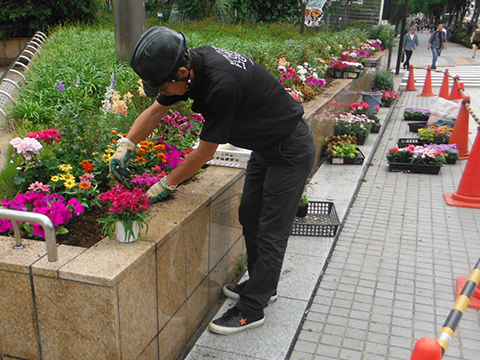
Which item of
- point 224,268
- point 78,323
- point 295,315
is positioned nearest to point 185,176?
point 78,323

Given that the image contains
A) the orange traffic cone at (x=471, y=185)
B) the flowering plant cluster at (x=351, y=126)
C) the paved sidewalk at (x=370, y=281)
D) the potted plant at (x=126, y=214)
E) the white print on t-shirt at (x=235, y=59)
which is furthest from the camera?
the flowering plant cluster at (x=351, y=126)

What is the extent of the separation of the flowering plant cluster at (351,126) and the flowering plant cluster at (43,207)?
6.01 meters

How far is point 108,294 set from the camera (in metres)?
2.05

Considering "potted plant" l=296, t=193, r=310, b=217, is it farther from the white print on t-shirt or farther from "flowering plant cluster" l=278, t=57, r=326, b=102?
the white print on t-shirt

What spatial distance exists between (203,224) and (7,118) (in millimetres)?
3306

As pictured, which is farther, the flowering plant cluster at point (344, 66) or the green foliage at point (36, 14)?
the green foliage at point (36, 14)

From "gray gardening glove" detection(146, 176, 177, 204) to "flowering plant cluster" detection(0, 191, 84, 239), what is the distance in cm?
41

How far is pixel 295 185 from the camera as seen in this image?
2.93 metres

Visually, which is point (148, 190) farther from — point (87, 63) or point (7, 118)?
point (87, 63)

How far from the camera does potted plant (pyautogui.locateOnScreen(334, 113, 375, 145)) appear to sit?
7.97 m

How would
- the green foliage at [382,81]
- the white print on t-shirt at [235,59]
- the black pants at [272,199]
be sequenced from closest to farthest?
the white print on t-shirt at [235,59] → the black pants at [272,199] → the green foliage at [382,81]

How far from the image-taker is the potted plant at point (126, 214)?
7.54 ft

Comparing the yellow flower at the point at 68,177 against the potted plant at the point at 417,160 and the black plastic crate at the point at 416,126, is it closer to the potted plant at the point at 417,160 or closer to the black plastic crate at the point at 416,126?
the potted plant at the point at 417,160

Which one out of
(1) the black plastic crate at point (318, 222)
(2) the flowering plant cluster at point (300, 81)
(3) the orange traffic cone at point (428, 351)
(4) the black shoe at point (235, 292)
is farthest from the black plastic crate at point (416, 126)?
(3) the orange traffic cone at point (428, 351)
